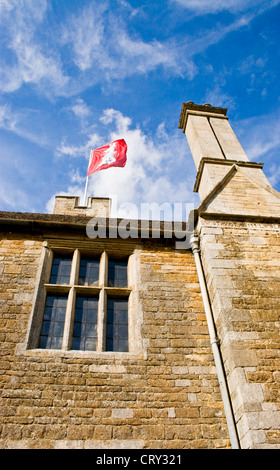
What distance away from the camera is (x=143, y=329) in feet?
17.5

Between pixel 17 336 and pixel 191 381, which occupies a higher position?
pixel 17 336

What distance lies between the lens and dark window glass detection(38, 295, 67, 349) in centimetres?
525

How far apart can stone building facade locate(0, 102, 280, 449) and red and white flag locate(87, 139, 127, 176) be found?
11.0 ft

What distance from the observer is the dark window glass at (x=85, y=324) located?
17.3 ft

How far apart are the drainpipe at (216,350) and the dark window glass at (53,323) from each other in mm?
2115

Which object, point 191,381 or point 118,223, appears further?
point 118,223

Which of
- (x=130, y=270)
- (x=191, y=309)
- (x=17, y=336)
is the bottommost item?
(x=17, y=336)

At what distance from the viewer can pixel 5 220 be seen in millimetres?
6426

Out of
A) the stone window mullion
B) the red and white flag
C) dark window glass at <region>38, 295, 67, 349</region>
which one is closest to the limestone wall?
the stone window mullion

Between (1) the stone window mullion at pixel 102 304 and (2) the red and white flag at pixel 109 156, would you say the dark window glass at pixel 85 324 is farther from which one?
(2) the red and white flag at pixel 109 156
